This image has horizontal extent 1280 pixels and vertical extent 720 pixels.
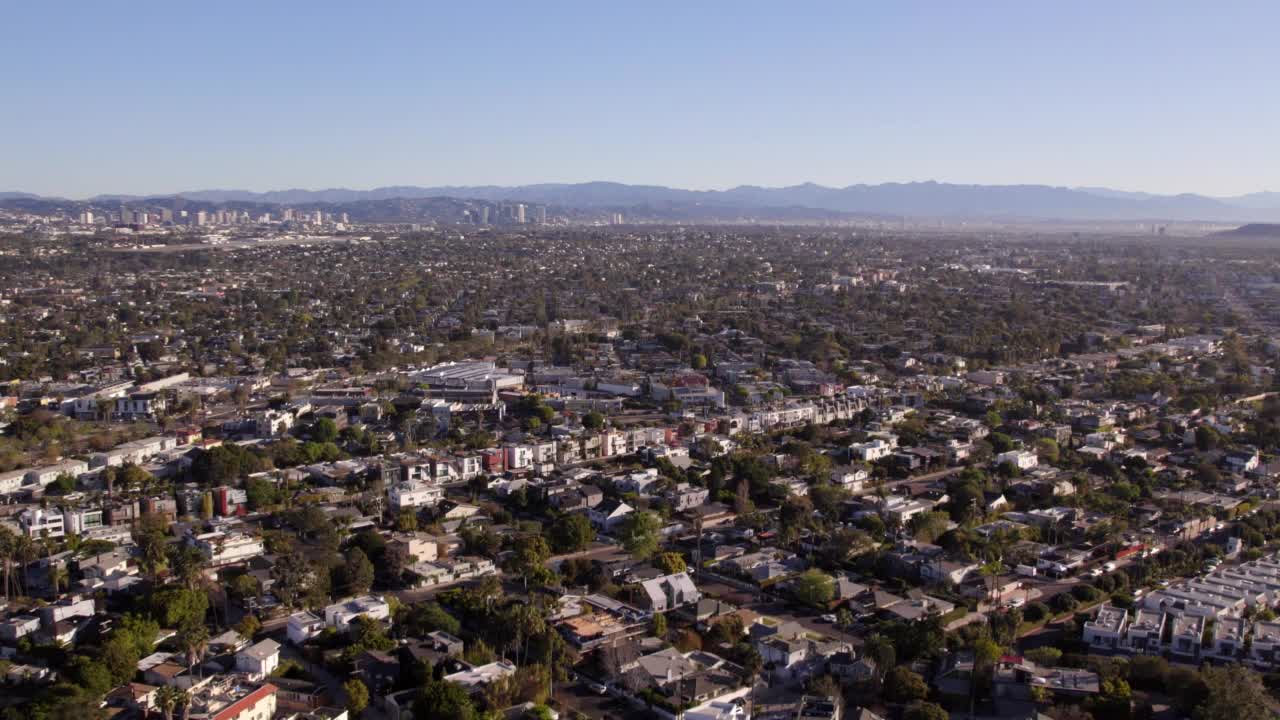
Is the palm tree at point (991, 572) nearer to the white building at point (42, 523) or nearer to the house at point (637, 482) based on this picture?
the house at point (637, 482)

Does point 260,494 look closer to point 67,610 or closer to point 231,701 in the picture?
point 67,610

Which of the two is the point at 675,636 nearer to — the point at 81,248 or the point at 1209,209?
the point at 81,248

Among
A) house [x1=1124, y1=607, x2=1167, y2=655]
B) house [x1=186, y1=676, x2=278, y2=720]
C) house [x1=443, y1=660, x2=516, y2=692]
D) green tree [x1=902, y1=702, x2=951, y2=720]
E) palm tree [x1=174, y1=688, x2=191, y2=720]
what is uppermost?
palm tree [x1=174, y1=688, x2=191, y2=720]

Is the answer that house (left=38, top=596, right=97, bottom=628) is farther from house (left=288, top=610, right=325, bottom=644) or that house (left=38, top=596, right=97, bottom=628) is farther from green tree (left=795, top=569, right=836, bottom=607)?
green tree (left=795, top=569, right=836, bottom=607)

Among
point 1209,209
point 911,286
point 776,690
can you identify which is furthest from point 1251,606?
point 1209,209

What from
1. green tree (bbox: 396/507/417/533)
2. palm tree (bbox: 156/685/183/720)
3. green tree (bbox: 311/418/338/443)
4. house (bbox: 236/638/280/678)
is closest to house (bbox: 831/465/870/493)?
green tree (bbox: 396/507/417/533)

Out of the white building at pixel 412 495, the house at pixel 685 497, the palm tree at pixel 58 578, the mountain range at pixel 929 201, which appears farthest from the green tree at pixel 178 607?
the mountain range at pixel 929 201

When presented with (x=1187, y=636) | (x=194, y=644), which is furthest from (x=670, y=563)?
(x=1187, y=636)
